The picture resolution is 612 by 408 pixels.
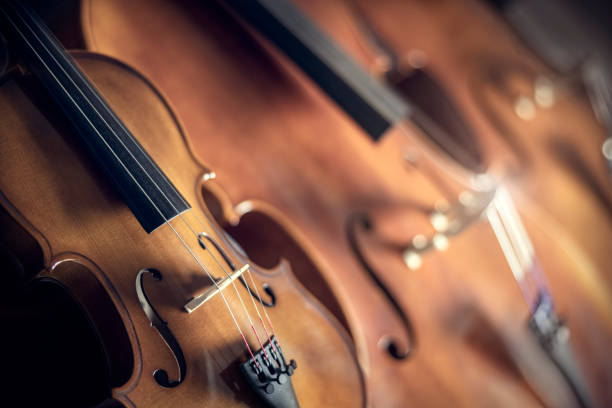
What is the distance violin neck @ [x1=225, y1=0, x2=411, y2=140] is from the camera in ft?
3.06

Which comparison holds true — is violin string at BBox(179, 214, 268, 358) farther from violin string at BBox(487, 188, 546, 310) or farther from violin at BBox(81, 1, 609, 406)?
violin string at BBox(487, 188, 546, 310)

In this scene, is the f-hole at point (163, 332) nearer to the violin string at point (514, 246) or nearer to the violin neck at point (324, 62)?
the violin neck at point (324, 62)

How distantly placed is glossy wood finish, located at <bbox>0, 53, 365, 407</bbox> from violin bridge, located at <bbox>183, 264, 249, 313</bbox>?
0.02 meters

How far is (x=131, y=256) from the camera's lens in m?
0.53

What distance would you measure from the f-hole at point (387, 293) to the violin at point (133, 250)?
203 millimetres

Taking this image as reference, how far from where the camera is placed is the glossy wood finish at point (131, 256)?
1.62 feet

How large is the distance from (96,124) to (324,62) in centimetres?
62

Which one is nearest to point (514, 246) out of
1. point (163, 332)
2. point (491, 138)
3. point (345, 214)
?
point (491, 138)

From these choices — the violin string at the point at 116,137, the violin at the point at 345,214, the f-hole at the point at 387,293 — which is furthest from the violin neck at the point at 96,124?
the f-hole at the point at 387,293

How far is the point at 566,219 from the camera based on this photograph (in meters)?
1.37

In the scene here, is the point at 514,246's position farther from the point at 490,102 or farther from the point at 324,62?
the point at 324,62

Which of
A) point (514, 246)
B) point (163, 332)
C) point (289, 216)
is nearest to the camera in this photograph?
point (163, 332)

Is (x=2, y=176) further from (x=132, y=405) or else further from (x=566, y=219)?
(x=566, y=219)

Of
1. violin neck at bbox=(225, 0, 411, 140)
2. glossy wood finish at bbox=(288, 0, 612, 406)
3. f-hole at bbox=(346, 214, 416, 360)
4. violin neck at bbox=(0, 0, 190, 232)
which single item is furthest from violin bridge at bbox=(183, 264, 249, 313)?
glossy wood finish at bbox=(288, 0, 612, 406)
